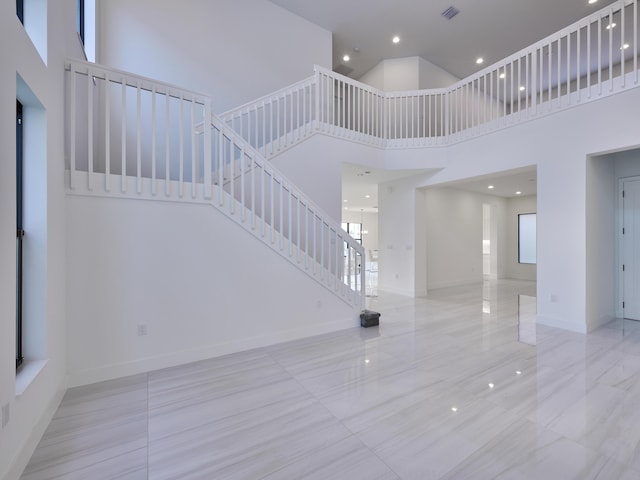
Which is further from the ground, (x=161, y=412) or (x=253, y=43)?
(x=253, y=43)

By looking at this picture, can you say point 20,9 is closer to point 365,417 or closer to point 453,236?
point 365,417

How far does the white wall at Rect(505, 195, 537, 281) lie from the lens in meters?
8.74

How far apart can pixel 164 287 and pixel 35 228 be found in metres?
1.10

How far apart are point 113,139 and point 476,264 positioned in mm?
8879

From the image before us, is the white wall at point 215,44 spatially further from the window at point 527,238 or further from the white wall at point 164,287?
the window at point 527,238

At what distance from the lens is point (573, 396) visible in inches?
90.3

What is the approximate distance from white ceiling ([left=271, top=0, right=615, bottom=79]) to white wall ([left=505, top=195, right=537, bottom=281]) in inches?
165

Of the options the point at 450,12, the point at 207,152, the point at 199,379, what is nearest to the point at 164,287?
the point at 199,379

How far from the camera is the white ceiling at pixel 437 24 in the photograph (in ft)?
18.1

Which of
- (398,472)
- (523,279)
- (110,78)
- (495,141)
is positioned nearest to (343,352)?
(398,472)

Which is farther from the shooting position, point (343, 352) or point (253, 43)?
point (253, 43)

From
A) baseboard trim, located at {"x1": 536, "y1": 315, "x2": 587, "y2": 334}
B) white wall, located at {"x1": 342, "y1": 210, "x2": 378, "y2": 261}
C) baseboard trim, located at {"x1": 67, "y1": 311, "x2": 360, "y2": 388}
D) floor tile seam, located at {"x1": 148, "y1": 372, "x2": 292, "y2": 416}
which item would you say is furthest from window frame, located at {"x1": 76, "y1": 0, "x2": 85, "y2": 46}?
white wall, located at {"x1": 342, "y1": 210, "x2": 378, "y2": 261}

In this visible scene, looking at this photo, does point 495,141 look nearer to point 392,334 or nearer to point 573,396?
point 392,334

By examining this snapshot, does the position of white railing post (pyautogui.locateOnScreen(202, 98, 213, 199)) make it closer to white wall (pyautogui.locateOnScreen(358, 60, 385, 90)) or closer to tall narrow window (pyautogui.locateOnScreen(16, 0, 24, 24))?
tall narrow window (pyautogui.locateOnScreen(16, 0, 24, 24))
